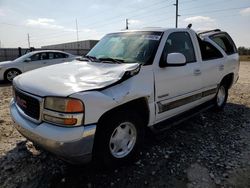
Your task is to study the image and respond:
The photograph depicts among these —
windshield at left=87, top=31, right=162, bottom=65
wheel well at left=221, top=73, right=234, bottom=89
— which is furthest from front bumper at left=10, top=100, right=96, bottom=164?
wheel well at left=221, top=73, right=234, bottom=89

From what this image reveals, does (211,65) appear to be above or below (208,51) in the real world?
below

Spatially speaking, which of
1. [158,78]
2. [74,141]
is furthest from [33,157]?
[158,78]

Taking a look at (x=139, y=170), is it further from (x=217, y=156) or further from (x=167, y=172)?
(x=217, y=156)

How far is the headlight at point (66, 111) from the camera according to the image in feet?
8.07

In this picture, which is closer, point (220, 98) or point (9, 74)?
point (220, 98)

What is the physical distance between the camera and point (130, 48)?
375 cm

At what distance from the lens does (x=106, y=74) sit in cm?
303

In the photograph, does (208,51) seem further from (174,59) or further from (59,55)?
(59,55)

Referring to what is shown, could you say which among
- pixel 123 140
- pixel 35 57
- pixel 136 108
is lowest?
pixel 123 140

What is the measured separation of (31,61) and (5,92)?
3.06m

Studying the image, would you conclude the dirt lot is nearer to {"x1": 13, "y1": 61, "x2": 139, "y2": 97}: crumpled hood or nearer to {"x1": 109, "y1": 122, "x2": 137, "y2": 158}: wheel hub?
{"x1": 109, "y1": 122, "x2": 137, "y2": 158}: wheel hub

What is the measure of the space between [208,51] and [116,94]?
2866mm

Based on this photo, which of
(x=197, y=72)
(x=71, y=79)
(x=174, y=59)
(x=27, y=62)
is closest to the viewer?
(x=71, y=79)

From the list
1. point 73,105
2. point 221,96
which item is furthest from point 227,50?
point 73,105
